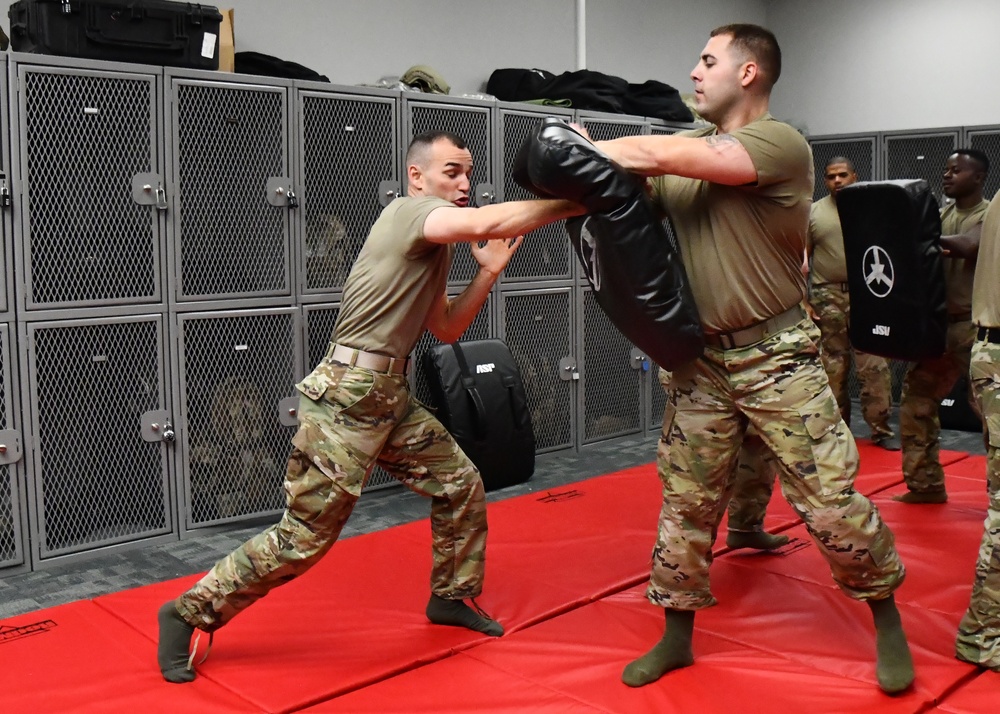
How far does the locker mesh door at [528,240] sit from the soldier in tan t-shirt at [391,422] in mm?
2496

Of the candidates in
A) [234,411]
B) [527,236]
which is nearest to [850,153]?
[527,236]

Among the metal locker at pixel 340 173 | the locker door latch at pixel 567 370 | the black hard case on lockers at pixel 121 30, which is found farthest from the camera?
the locker door latch at pixel 567 370

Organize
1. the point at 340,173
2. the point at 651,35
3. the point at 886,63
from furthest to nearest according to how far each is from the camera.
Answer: the point at 886,63, the point at 651,35, the point at 340,173

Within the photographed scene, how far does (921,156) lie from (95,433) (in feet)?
19.4

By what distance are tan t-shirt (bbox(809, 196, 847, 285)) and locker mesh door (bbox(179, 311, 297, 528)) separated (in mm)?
3087

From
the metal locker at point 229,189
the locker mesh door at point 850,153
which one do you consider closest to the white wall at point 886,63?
the locker mesh door at point 850,153

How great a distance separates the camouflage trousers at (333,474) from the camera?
2.80 m

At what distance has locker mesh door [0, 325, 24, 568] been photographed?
398 cm

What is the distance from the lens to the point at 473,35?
682 centimetres

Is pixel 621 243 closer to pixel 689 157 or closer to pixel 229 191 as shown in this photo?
pixel 689 157

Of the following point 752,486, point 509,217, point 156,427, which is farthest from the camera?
point 156,427

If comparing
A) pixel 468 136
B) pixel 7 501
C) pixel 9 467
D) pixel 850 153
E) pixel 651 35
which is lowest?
pixel 7 501

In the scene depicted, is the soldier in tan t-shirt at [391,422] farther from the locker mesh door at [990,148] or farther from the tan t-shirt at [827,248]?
the locker mesh door at [990,148]

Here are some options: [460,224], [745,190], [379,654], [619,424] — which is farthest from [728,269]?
[619,424]
